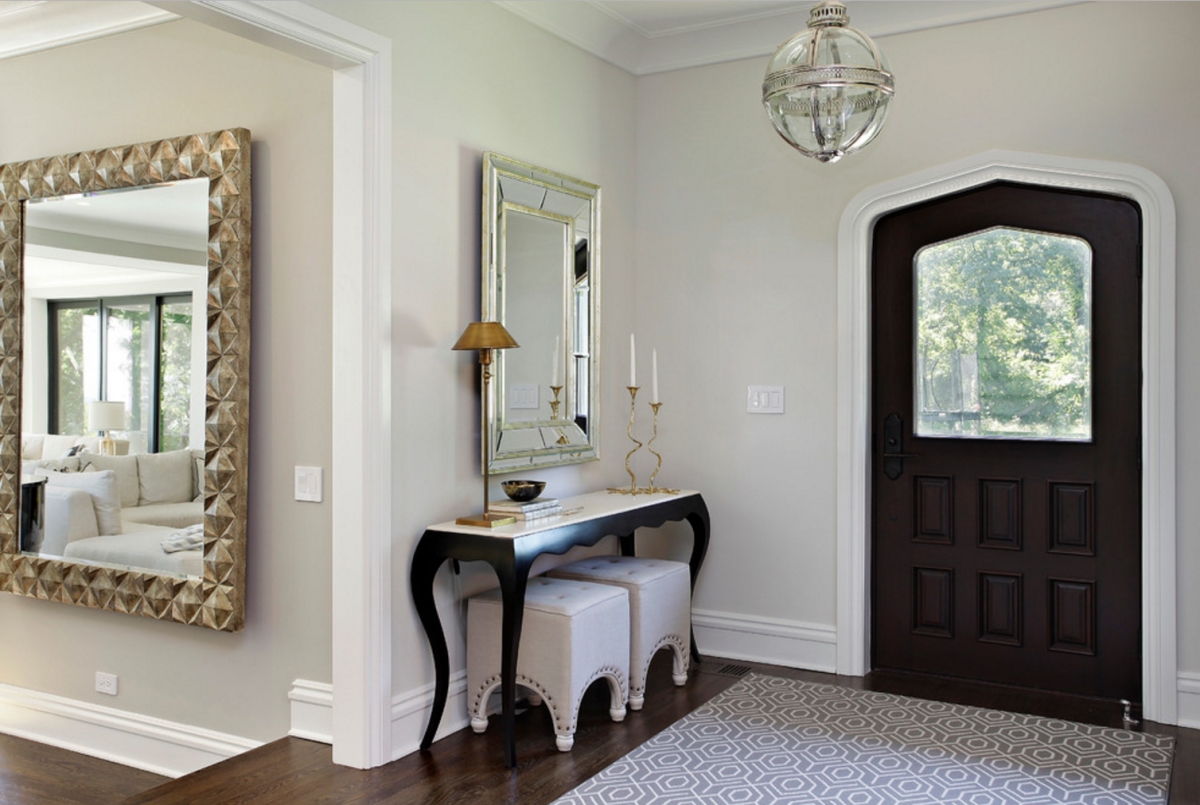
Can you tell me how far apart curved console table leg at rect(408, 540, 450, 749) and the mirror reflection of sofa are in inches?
33.3

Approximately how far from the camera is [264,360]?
137 inches

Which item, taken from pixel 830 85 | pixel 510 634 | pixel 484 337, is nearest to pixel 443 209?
pixel 484 337

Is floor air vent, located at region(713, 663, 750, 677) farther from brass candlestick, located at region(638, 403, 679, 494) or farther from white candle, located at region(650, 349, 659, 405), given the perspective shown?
white candle, located at region(650, 349, 659, 405)

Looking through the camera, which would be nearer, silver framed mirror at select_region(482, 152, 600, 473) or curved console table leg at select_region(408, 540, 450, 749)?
curved console table leg at select_region(408, 540, 450, 749)

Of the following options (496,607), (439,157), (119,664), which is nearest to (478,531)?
(496,607)

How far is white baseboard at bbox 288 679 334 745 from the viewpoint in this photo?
3.34 m

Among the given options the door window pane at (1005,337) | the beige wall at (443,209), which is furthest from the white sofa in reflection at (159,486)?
the door window pane at (1005,337)

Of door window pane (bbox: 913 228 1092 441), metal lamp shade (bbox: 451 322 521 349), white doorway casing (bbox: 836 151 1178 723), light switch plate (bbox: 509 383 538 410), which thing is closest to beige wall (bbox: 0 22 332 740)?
metal lamp shade (bbox: 451 322 521 349)

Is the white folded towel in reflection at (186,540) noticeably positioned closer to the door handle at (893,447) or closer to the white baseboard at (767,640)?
the white baseboard at (767,640)

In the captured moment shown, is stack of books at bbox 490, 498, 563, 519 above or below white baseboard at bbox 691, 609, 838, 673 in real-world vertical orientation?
above

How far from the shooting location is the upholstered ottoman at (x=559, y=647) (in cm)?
324

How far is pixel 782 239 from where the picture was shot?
4359 millimetres

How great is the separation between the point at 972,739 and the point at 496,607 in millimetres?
1699

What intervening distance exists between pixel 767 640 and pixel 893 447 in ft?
3.37
